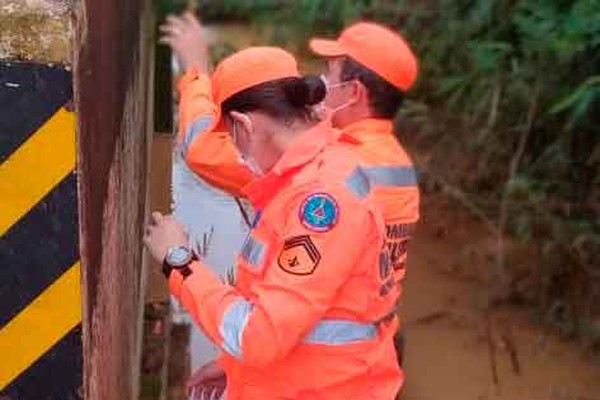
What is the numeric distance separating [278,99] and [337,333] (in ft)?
1.71

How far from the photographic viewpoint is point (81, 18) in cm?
213

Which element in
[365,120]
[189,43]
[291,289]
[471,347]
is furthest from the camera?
[471,347]

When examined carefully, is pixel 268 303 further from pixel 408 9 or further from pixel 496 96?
pixel 408 9

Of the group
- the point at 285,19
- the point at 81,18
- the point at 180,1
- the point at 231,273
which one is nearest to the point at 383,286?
the point at 81,18

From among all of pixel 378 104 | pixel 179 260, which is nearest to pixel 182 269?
pixel 179 260

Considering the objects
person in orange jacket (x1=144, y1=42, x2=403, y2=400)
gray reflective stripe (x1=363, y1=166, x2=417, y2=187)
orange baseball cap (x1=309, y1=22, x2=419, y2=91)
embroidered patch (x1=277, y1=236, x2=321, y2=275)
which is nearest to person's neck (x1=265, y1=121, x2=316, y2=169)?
person in orange jacket (x1=144, y1=42, x2=403, y2=400)

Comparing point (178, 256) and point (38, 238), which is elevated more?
point (38, 238)

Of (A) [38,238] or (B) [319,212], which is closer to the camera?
(A) [38,238]

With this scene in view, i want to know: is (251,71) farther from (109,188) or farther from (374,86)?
(374,86)

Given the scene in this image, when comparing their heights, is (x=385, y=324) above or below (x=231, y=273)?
above

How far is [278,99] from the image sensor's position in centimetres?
274

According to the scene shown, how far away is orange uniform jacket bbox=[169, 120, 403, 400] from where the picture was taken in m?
2.59

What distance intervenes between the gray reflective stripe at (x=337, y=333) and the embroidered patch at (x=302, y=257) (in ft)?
0.78

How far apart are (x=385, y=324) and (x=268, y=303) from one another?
0.51 metres
